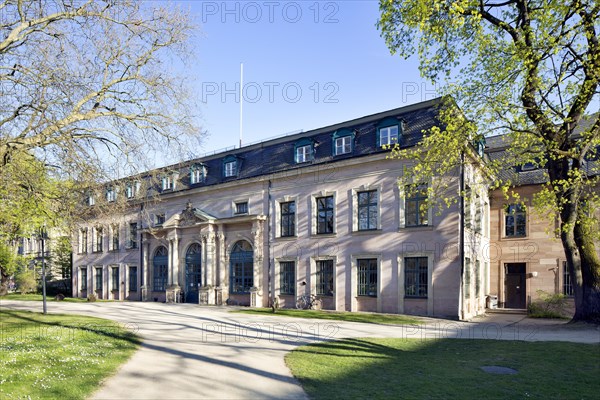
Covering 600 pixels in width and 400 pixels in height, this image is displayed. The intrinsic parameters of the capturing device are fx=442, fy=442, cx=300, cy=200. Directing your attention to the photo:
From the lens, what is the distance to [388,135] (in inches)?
915

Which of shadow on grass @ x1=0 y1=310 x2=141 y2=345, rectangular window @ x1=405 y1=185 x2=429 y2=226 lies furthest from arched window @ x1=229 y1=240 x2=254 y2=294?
shadow on grass @ x1=0 y1=310 x2=141 y2=345

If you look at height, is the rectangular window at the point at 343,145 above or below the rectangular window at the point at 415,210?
above

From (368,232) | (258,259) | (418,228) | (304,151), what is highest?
(304,151)

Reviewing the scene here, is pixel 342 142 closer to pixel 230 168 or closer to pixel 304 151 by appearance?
pixel 304 151

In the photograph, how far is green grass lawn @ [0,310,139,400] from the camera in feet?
24.9

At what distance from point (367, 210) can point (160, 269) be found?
1848 cm

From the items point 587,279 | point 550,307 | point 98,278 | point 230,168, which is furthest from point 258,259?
point 98,278

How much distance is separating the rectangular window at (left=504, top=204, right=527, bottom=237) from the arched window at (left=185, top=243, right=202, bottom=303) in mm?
20570

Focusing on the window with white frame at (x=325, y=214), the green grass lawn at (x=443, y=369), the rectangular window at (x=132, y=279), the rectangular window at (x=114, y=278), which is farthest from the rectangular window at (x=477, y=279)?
the rectangular window at (x=114, y=278)

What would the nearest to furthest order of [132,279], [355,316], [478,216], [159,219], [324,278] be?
[355,316] → [324,278] → [478,216] → [159,219] → [132,279]

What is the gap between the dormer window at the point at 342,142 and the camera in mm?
24814

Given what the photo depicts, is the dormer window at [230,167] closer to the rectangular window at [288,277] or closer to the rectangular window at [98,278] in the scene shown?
the rectangular window at [288,277]

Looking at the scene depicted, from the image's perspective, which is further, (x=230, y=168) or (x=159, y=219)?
(x=159, y=219)

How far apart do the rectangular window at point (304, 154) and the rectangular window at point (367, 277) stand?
695cm
